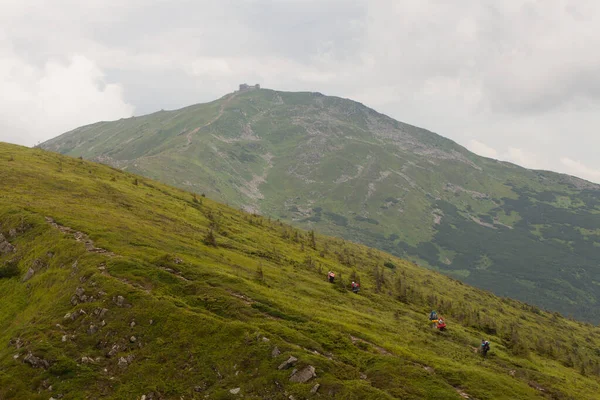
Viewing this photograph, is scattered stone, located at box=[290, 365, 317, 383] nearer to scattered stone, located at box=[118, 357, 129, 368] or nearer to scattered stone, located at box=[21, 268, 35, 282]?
scattered stone, located at box=[118, 357, 129, 368]

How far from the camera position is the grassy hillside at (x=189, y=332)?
1086 inches

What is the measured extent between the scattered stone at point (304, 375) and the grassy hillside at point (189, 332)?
0.12 meters

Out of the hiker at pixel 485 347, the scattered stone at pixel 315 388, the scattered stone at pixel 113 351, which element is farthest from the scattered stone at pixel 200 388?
the hiker at pixel 485 347

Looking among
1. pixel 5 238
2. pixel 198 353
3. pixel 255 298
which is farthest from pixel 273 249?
pixel 198 353

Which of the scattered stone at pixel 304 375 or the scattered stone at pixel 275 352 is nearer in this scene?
the scattered stone at pixel 304 375

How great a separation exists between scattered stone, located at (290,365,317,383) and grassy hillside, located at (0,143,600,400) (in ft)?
0.38

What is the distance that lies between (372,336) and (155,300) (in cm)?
2261

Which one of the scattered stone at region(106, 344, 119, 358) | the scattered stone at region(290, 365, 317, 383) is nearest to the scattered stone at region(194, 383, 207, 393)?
the scattered stone at region(290, 365, 317, 383)

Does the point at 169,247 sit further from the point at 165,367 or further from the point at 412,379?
the point at 412,379

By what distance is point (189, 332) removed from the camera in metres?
31.8

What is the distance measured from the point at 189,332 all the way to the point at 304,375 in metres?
10.7

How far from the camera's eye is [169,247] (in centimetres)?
5394

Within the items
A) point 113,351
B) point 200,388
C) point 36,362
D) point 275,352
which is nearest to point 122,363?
point 113,351

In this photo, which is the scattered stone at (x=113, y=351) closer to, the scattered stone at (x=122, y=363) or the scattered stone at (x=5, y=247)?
the scattered stone at (x=122, y=363)
